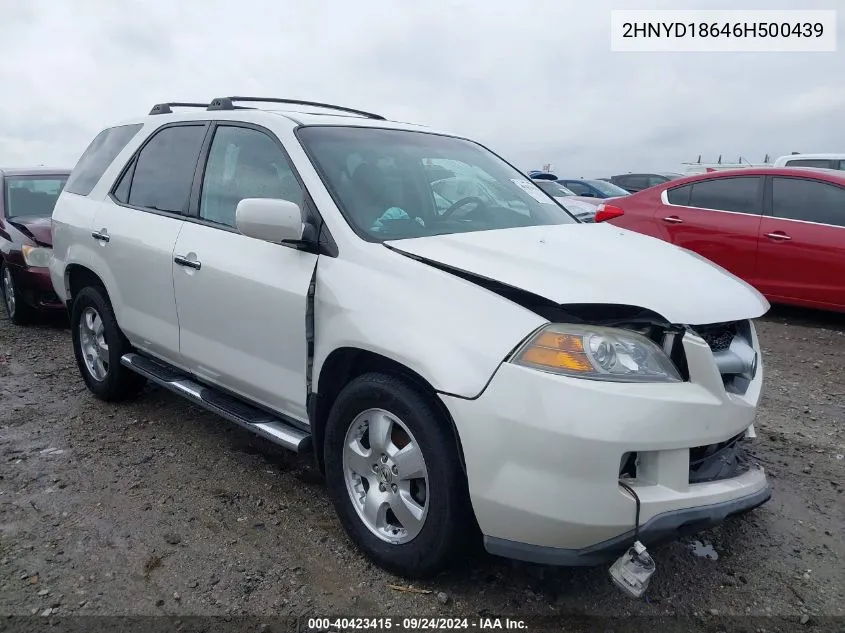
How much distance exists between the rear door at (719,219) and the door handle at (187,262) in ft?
17.2

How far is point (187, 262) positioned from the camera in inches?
135

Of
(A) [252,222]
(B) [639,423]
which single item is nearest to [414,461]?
(B) [639,423]

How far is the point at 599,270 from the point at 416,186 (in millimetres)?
1104

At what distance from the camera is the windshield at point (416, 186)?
291 centimetres

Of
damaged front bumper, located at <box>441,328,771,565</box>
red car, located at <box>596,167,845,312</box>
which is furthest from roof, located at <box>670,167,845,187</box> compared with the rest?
damaged front bumper, located at <box>441,328,771,565</box>

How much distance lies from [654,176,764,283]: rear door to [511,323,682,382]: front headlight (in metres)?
5.02

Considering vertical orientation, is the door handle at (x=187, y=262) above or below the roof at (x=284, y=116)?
below

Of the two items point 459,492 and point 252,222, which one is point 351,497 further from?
point 252,222

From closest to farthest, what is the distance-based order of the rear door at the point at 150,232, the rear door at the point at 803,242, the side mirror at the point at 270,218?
the side mirror at the point at 270,218, the rear door at the point at 150,232, the rear door at the point at 803,242

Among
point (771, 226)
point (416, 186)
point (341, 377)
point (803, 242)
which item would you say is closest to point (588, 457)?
point (341, 377)

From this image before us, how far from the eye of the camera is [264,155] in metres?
3.28

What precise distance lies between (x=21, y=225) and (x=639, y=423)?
673cm

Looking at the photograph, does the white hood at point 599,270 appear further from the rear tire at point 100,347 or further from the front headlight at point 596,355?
the rear tire at point 100,347

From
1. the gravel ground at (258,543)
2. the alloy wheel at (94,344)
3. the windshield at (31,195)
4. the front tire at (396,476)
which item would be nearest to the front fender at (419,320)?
A: the front tire at (396,476)
